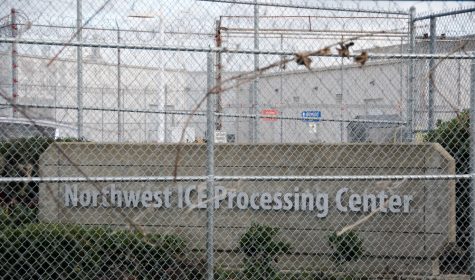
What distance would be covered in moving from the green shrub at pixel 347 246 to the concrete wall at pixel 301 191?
103mm

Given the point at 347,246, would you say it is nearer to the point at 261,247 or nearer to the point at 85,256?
the point at 261,247

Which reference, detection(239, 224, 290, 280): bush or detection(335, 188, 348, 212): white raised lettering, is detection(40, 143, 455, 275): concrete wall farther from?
detection(239, 224, 290, 280): bush

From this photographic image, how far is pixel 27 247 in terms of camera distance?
19.8 feet

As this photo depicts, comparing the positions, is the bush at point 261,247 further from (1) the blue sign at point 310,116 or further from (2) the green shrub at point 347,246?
(1) the blue sign at point 310,116

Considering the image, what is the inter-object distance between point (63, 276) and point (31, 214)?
1.57 m

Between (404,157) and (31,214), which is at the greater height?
(404,157)

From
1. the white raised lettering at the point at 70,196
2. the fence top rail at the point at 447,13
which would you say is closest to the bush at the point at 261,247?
the white raised lettering at the point at 70,196

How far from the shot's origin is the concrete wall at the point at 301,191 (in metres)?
6.91

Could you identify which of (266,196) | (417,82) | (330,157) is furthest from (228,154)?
(417,82)

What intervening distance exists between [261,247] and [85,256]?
1.70 m

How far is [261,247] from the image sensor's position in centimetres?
668

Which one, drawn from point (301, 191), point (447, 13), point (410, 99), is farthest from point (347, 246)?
point (447, 13)

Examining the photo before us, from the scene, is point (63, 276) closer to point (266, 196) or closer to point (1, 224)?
point (1, 224)

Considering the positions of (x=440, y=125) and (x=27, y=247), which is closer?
(x=27, y=247)
